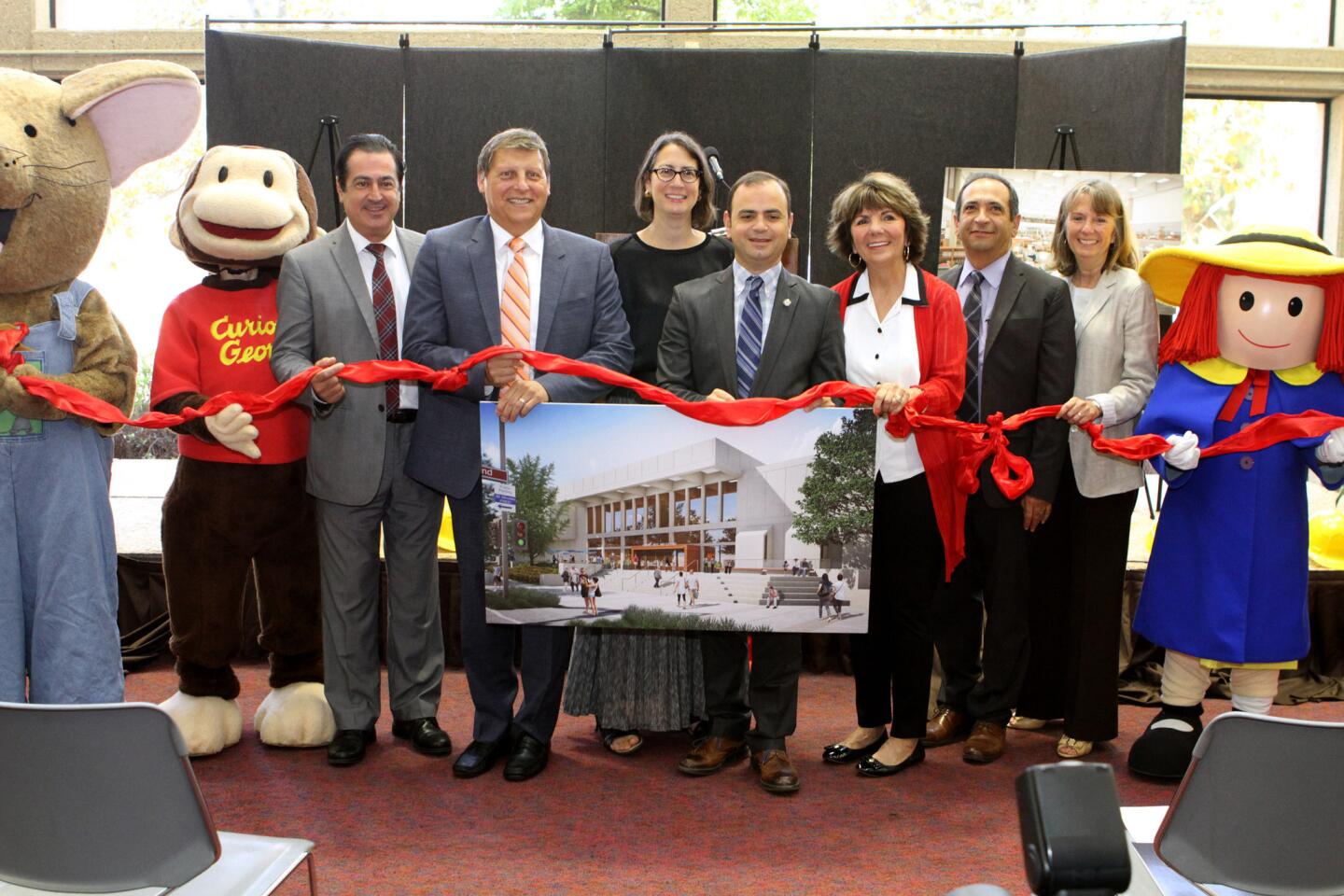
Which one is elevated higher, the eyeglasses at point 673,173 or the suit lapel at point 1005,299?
the eyeglasses at point 673,173

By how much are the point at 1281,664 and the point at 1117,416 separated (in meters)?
0.79

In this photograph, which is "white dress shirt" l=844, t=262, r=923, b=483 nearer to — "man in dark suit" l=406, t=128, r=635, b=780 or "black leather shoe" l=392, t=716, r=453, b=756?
"man in dark suit" l=406, t=128, r=635, b=780

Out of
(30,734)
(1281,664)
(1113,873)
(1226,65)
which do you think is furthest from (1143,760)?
(1226,65)

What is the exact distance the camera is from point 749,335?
10.4 feet

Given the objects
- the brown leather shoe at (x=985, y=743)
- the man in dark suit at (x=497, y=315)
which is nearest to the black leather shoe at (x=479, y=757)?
the man in dark suit at (x=497, y=315)

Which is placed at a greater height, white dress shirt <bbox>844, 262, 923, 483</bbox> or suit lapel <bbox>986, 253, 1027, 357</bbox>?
suit lapel <bbox>986, 253, 1027, 357</bbox>

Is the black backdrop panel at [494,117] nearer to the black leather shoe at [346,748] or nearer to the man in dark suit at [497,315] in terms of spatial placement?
the man in dark suit at [497,315]

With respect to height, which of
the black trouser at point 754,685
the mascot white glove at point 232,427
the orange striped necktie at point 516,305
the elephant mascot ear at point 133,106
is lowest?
the black trouser at point 754,685

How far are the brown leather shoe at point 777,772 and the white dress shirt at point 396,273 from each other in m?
1.37

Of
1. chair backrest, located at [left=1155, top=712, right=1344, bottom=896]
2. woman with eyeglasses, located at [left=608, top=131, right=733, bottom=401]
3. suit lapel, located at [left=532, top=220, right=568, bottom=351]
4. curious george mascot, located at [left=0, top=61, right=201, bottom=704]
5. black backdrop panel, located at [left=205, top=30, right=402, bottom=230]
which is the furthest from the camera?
black backdrop panel, located at [left=205, top=30, right=402, bottom=230]

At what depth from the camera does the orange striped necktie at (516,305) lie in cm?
327

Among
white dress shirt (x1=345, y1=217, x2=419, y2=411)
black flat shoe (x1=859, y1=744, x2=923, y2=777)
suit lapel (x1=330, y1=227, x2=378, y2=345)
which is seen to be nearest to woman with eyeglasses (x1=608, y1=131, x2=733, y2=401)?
white dress shirt (x1=345, y1=217, x2=419, y2=411)

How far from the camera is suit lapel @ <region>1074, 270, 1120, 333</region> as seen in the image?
348 centimetres

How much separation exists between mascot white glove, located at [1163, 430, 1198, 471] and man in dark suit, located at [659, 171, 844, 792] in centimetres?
88
